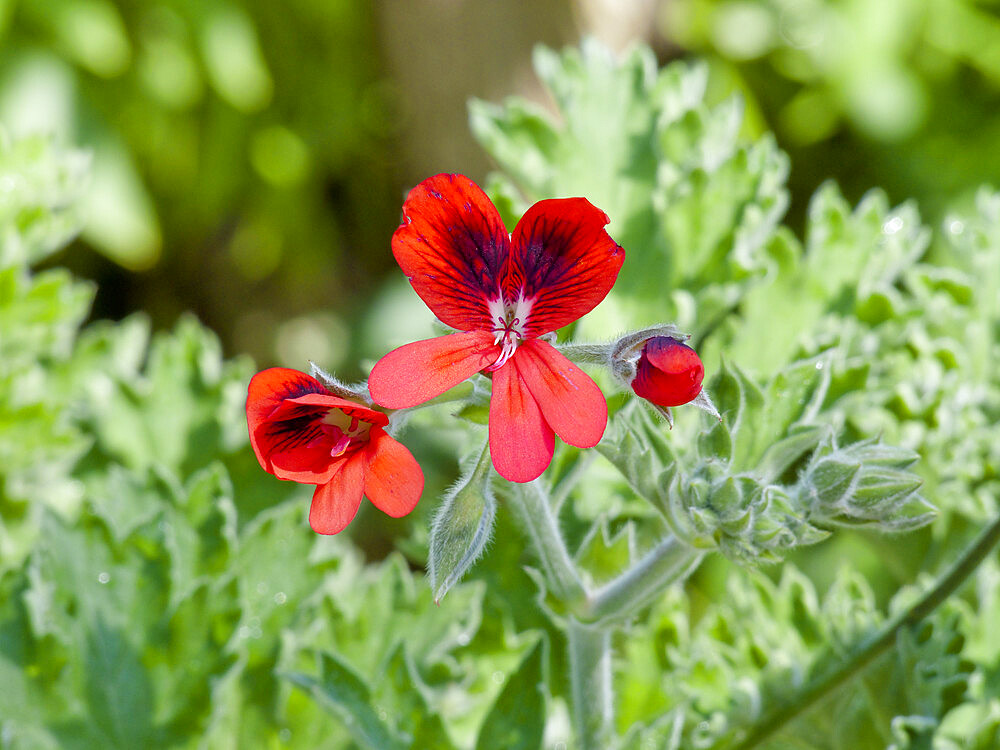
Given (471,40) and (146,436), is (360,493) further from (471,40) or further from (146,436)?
(471,40)

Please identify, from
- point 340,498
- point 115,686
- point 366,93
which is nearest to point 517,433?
point 340,498

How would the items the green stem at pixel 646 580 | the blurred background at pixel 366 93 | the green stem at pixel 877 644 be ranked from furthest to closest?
the blurred background at pixel 366 93 → the green stem at pixel 877 644 → the green stem at pixel 646 580

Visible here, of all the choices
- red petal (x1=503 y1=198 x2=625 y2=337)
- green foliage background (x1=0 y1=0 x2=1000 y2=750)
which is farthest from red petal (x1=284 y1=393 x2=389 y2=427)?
green foliage background (x1=0 y1=0 x2=1000 y2=750)

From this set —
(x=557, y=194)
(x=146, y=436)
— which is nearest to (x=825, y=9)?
(x=557, y=194)

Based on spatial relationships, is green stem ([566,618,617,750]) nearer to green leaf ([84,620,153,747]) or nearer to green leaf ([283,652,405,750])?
green leaf ([283,652,405,750])

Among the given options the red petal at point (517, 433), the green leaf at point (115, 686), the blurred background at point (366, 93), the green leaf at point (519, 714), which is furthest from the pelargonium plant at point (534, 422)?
the blurred background at point (366, 93)

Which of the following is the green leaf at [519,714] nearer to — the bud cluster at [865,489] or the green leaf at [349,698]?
the green leaf at [349,698]

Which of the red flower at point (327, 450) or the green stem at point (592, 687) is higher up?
the red flower at point (327, 450)
